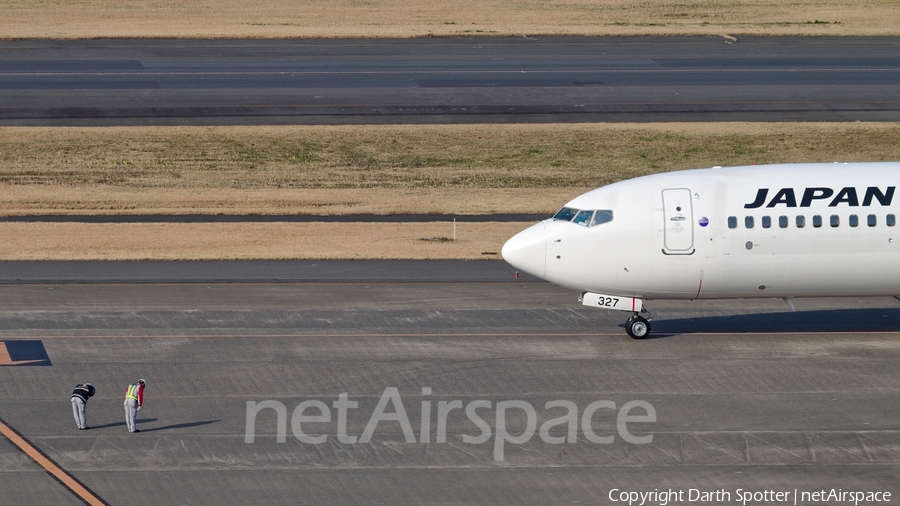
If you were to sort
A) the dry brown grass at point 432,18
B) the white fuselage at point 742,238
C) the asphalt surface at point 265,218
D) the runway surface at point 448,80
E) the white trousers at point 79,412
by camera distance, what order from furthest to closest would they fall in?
the dry brown grass at point 432,18
the runway surface at point 448,80
the asphalt surface at point 265,218
the white fuselage at point 742,238
the white trousers at point 79,412

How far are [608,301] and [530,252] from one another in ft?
8.36

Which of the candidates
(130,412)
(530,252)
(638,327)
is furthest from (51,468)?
(638,327)

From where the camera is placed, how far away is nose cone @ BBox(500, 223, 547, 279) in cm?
3098

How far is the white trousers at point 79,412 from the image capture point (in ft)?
83.3

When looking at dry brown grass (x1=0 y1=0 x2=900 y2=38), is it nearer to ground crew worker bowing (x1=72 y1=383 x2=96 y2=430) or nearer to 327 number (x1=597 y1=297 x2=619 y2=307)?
327 number (x1=597 y1=297 x2=619 y2=307)

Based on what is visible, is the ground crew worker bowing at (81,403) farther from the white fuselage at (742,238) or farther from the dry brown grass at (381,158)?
the dry brown grass at (381,158)

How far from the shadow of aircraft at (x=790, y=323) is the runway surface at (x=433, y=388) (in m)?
0.10

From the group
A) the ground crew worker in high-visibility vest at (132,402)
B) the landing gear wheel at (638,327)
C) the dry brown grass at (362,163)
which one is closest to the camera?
the ground crew worker in high-visibility vest at (132,402)

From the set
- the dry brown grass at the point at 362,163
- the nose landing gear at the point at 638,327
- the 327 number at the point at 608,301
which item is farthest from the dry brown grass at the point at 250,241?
the 327 number at the point at 608,301

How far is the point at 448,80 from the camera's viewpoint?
6500 cm

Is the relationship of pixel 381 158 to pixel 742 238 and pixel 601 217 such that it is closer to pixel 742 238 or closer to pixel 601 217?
pixel 601 217

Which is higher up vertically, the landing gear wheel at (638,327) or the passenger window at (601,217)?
the passenger window at (601,217)

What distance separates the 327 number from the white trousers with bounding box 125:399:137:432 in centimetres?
1261

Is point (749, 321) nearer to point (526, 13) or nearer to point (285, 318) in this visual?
point (285, 318)
